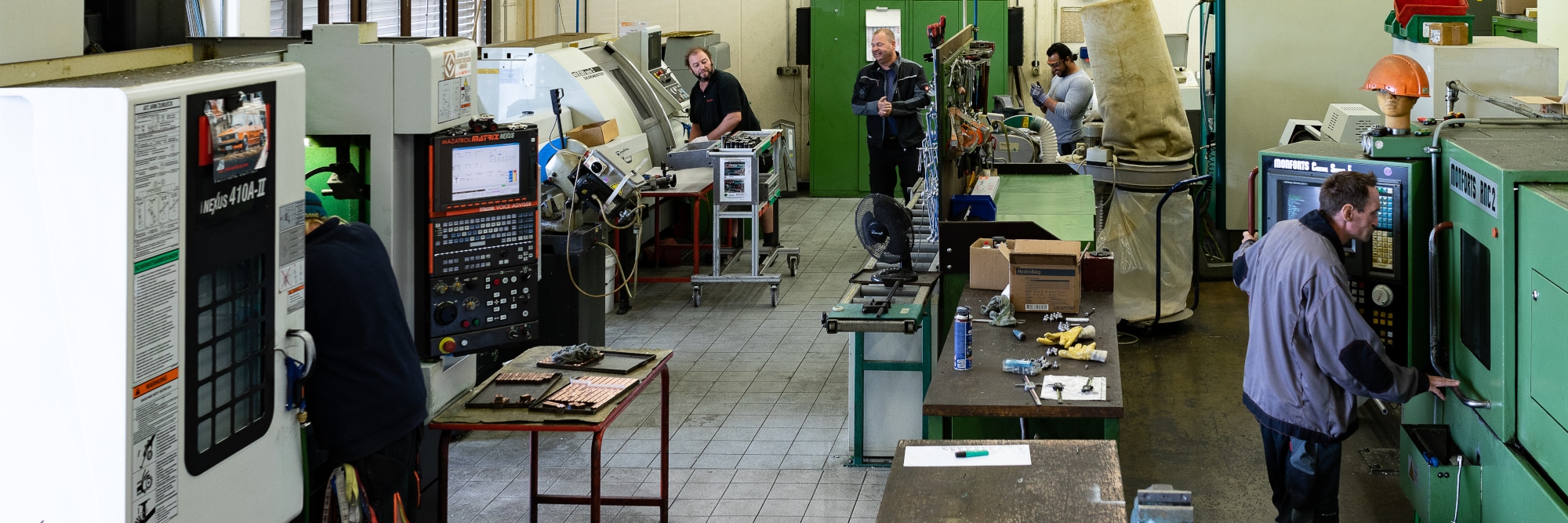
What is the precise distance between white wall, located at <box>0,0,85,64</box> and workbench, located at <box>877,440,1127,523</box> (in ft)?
7.28

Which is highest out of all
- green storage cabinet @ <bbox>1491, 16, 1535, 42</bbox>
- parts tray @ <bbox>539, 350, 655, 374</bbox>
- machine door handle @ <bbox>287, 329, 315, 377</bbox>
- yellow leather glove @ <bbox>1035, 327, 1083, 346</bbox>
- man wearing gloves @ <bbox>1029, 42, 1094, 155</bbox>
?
green storage cabinet @ <bbox>1491, 16, 1535, 42</bbox>

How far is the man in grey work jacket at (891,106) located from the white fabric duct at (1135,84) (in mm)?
2019

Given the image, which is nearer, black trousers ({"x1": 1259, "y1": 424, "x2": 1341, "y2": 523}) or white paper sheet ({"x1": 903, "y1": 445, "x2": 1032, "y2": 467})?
white paper sheet ({"x1": 903, "y1": 445, "x2": 1032, "y2": 467})

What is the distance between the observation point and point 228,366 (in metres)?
3.03

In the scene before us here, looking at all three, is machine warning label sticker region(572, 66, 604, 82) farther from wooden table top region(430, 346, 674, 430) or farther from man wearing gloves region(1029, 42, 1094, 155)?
wooden table top region(430, 346, 674, 430)

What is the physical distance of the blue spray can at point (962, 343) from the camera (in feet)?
14.0

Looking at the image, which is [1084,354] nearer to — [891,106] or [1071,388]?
[1071,388]

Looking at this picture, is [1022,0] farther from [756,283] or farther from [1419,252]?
[1419,252]

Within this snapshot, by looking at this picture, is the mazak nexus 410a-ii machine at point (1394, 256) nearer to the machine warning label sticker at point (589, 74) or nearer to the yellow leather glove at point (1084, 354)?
the yellow leather glove at point (1084, 354)

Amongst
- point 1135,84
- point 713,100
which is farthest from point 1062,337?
point 713,100

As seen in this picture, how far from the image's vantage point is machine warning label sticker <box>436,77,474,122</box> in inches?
168

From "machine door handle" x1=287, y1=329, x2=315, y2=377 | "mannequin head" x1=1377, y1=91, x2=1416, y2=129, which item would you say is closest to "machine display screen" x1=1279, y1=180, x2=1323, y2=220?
"mannequin head" x1=1377, y1=91, x2=1416, y2=129

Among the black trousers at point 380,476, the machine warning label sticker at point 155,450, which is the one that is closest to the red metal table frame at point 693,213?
the black trousers at point 380,476

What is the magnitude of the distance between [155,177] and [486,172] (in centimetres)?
178
